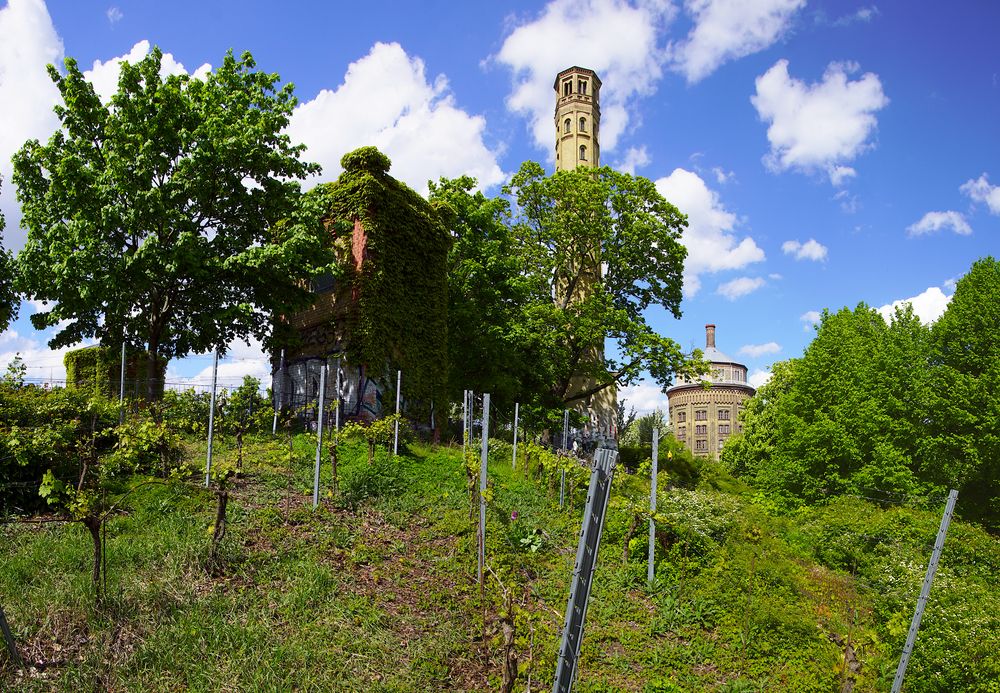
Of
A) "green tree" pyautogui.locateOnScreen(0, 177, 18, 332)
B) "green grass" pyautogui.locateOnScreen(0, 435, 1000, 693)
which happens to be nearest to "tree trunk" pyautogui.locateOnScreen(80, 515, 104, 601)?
"green grass" pyautogui.locateOnScreen(0, 435, 1000, 693)

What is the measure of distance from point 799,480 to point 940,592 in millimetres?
17224

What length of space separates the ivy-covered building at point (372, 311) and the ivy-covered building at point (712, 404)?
59.7m

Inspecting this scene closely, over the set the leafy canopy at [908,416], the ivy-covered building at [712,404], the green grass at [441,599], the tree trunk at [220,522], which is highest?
the ivy-covered building at [712,404]

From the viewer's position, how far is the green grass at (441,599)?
7.71 m

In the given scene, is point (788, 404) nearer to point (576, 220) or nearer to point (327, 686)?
point (576, 220)

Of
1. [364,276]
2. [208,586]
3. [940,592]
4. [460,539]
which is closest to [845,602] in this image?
[940,592]

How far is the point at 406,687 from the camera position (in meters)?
7.58

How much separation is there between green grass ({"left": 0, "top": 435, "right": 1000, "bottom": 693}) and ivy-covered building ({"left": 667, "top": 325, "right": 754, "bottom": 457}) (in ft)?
216

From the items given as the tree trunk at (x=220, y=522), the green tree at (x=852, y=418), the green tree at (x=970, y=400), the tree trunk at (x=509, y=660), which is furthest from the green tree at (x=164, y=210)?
the green tree at (x=970, y=400)

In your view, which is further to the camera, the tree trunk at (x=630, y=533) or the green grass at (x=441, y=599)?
the tree trunk at (x=630, y=533)

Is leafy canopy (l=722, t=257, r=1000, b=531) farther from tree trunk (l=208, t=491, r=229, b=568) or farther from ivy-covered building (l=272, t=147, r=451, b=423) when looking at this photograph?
tree trunk (l=208, t=491, r=229, b=568)

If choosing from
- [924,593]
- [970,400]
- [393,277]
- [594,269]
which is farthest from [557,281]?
[924,593]

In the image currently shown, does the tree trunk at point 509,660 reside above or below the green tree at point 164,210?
below

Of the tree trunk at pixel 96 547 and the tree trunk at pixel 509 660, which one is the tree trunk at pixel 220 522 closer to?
the tree trunk at pixel 96 547
